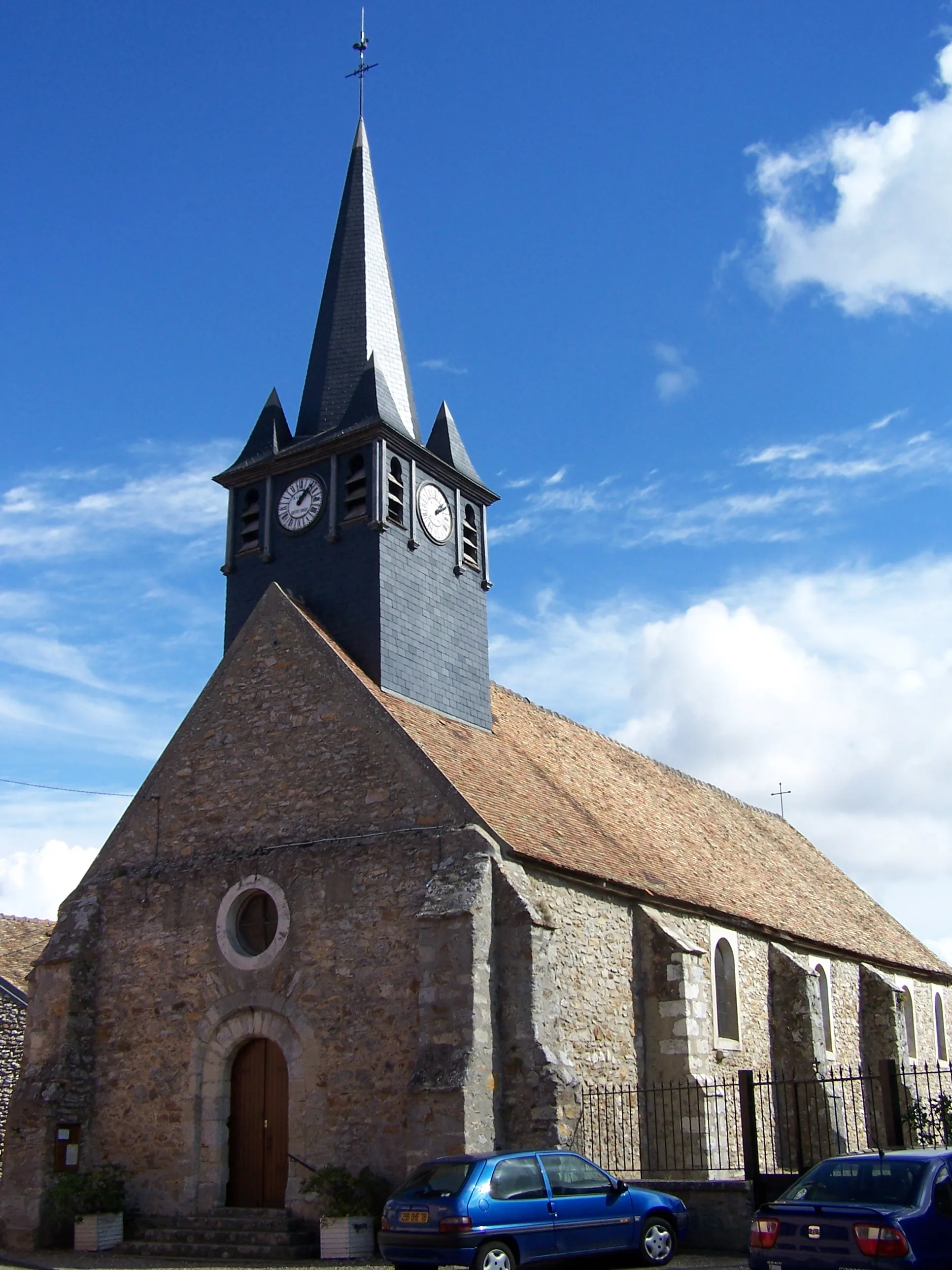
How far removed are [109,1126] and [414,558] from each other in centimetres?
991

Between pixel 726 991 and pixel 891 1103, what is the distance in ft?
25.8

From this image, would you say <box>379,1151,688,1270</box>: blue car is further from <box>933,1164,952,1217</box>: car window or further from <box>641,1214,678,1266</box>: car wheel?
<box>933,1164,952,1217</box>: car window

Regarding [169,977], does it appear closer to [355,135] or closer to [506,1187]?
[506,1187]

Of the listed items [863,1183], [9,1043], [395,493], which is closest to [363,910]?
[395,493]

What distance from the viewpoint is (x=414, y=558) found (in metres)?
20.8

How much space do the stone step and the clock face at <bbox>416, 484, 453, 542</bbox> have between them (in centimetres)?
1128

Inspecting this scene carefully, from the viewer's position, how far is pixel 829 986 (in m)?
24.3

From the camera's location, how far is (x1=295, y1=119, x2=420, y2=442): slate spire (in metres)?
22.5

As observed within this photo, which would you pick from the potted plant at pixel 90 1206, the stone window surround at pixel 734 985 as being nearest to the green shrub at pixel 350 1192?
the potted plant at pixel 90 1206

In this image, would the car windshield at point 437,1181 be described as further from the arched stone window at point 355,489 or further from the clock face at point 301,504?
the clock face at point 301,504

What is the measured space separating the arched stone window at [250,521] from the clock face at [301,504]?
560 millimetres

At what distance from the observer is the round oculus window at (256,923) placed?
687 inches

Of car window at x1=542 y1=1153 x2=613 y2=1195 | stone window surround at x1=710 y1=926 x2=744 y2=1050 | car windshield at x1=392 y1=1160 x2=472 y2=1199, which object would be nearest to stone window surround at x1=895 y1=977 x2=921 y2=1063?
stone window surround at x1=710 y1=926 x2=744 y2=1050

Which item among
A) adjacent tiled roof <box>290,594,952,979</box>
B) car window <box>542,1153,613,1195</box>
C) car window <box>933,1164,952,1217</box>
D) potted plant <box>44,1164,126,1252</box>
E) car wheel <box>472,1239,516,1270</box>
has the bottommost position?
potted plant <box>44,1164,126,1252</box>
